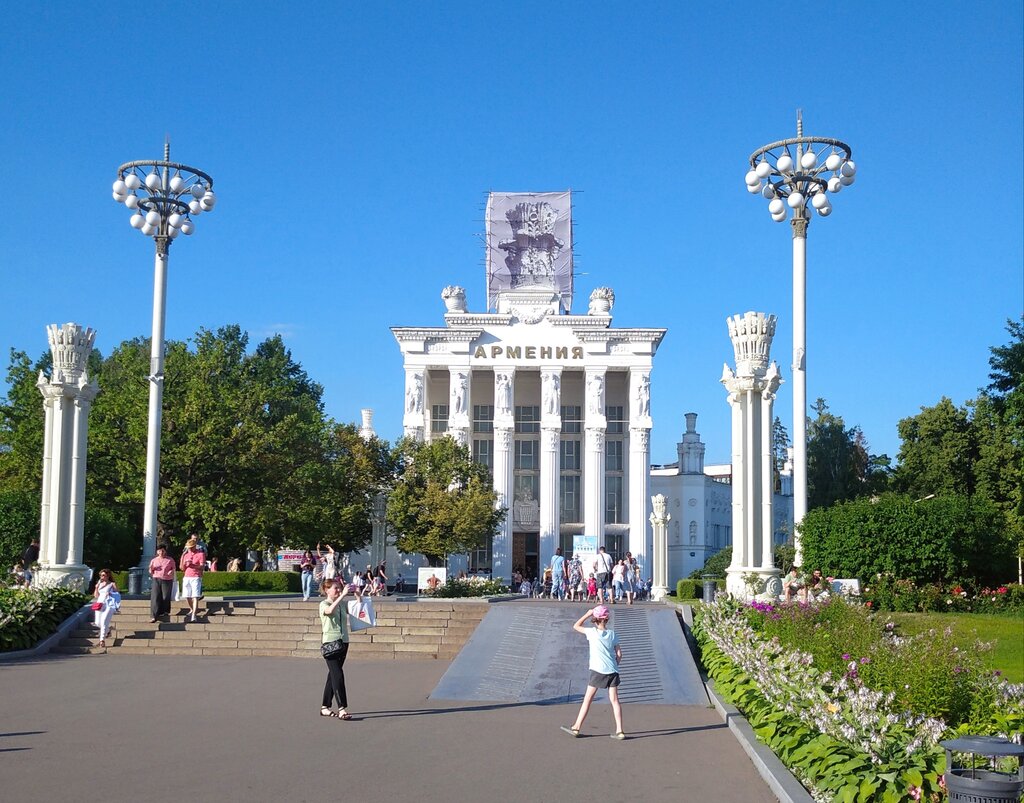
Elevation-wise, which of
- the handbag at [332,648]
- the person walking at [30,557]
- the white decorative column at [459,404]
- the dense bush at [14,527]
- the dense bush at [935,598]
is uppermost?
the white decorative column at [459,404]

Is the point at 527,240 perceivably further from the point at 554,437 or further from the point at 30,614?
the point at 30,614

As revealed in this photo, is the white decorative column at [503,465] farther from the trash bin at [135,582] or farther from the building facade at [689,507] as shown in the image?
the trash bin at [135,582]

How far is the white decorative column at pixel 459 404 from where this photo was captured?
2372 inches

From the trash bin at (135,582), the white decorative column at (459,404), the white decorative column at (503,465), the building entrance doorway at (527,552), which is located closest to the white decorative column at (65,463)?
the trash bin at (135,582)

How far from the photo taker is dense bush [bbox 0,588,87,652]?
2098 centimetres

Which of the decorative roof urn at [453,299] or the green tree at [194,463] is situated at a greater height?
the decorative roof urn at [453,299]

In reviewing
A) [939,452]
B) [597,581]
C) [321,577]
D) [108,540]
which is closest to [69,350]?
[321,577]

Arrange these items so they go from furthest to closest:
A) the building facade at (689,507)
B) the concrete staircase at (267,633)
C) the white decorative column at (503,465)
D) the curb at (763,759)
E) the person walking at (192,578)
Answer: the building facade at (689,507) < the white decorative column at (503,465) < the person walking at (192,578) < the concrete staircase at (267,633) < the curb at (763,759)

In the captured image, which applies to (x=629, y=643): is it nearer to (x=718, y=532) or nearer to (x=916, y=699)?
(x=916, y=699)

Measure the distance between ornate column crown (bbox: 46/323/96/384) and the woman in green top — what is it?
15.6 metres

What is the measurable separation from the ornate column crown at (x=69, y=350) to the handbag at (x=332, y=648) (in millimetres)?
16026

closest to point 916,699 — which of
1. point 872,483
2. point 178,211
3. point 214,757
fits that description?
point 214,757

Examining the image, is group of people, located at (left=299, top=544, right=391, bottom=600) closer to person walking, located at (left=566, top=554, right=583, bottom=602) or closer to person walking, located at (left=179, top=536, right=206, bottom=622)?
person walking, located at (left=179, top=536, right=206, bottom=622)

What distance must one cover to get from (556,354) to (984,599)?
119 feet
